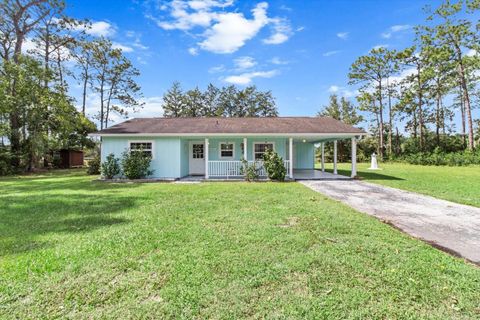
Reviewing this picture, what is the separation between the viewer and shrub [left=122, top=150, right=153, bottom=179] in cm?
1182

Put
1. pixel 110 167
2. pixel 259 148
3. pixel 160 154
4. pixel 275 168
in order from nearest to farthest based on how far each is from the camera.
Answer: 1. pixel 275 168
2. pixel 110 167
3. pixel 160 154
4. pixel 259 148

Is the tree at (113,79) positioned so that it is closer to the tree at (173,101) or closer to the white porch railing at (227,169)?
the tree at (173,101)

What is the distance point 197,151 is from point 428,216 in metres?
11.6

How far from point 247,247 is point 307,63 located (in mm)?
20274

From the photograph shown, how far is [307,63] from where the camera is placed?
20.5 meters

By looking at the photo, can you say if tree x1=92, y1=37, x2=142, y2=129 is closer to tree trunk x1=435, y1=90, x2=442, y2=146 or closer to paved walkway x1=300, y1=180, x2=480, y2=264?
paved walkway x1=300, y1=180, x2=480, y2=264

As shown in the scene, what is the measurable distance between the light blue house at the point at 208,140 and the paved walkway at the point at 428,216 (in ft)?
16.2

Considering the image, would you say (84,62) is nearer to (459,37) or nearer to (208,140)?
(208,140)

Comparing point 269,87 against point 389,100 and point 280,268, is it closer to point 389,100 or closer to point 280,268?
point 389,100

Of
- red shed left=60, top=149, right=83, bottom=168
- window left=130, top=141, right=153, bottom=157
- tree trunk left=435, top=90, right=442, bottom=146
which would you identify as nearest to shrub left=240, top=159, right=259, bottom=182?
window left=130, top=141, right=153, bottom=157

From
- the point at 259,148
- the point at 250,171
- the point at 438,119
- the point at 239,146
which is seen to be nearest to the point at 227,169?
the point at 250,171

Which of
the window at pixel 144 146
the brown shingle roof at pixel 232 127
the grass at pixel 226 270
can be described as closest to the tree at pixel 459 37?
the brown shingle roof at pixel 232 127

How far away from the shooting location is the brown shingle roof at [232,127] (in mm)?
12328

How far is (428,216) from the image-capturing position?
5.34 meters
